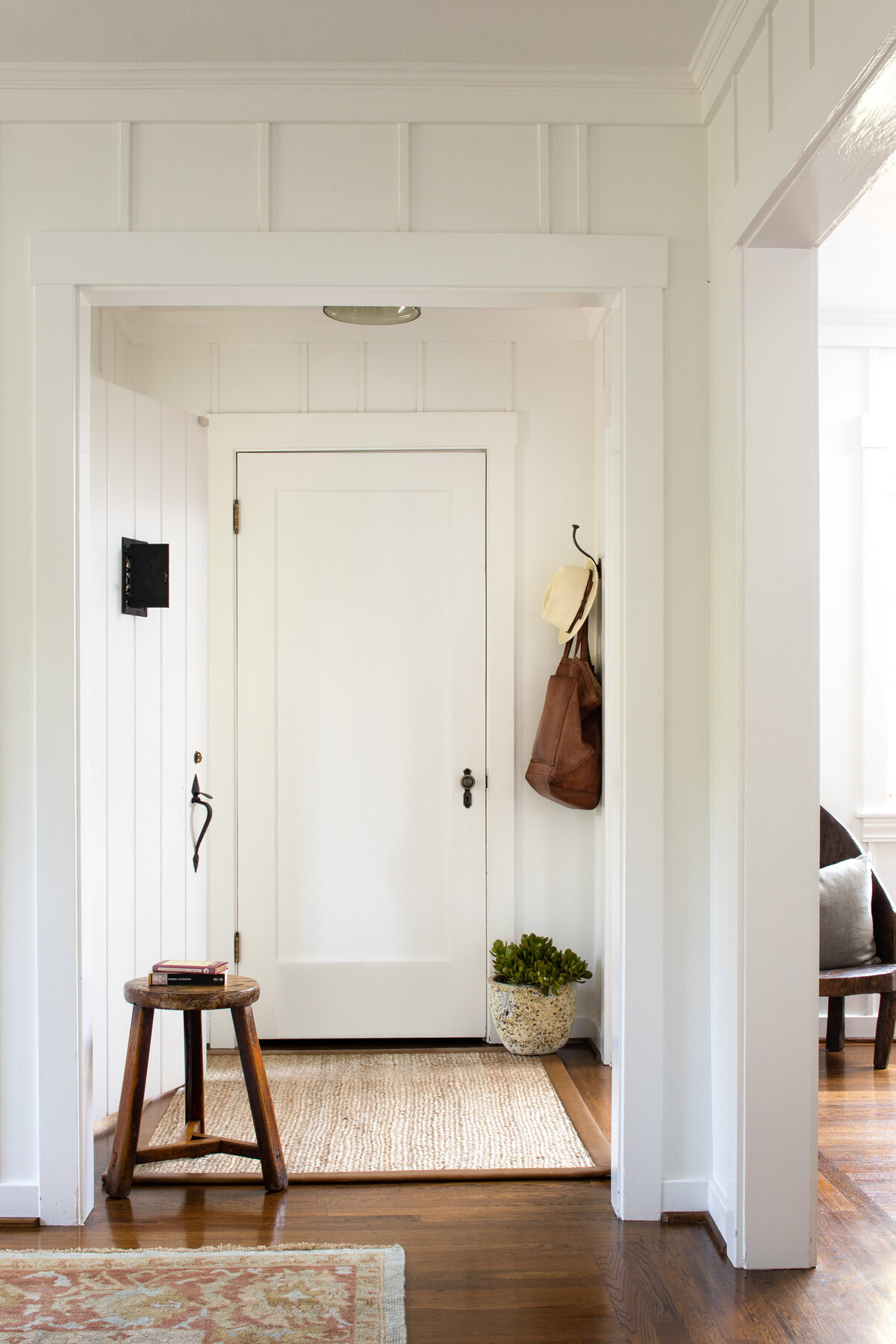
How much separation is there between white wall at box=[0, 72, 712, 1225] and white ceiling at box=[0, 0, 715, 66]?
72mm

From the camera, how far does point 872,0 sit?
4.90 ft

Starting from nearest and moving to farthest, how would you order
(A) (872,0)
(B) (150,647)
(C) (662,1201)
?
(A) (872,0)
(C) (662,1201)
(B) (150,647)

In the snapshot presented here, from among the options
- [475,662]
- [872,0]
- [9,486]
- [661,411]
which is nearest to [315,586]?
[475,662]

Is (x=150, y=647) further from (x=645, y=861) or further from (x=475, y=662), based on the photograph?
(x=645, y=861)

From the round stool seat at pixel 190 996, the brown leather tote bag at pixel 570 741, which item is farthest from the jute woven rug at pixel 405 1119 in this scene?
the brown leather tote bag at pixel 570 741

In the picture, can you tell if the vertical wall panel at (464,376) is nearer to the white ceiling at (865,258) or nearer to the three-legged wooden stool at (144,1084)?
the white ceiling at (865,258)

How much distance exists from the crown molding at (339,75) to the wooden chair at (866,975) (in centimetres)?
234

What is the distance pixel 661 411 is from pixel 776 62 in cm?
72

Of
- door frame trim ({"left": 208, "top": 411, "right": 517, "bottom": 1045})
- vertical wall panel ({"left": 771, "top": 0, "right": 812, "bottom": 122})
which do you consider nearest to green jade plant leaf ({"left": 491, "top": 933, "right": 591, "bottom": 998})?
door frame trim ({"left": 208, "top": 411, "right": 517, "bottom": 1045})

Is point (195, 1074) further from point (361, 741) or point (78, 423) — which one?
point (78, 423)

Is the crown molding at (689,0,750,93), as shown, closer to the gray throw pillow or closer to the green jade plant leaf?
the gray throw pillow

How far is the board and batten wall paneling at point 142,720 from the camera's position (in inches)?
106

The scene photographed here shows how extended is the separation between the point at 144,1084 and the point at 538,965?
4.39 ft

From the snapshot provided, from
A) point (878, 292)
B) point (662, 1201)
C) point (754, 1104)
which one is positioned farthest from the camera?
point (878, 292)
